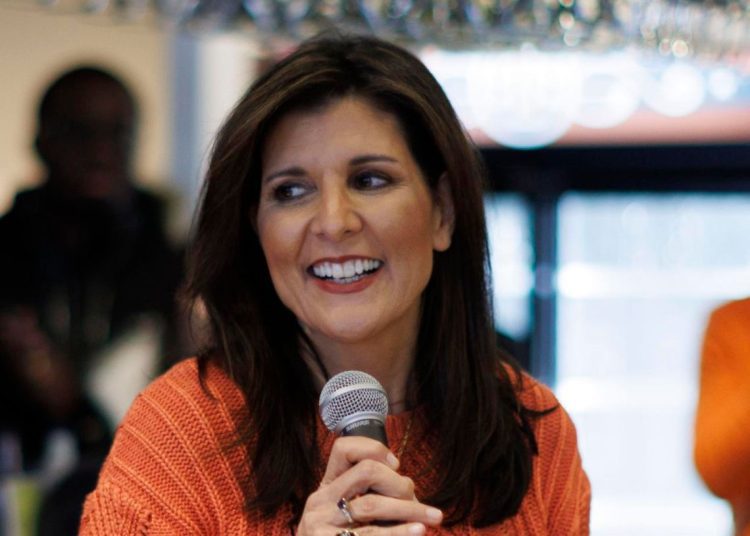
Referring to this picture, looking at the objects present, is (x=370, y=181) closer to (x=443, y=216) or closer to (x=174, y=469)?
(x=443, y=216)

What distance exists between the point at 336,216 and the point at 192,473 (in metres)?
0.42

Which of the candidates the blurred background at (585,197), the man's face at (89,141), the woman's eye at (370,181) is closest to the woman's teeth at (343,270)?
the woman's eye at (370,181)

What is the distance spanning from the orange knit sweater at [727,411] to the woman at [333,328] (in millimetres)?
246

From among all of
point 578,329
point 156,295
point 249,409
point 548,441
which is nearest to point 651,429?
point 578,329

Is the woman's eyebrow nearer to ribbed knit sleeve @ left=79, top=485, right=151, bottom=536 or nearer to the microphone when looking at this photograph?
the microphone

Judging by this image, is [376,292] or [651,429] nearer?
[376,292]

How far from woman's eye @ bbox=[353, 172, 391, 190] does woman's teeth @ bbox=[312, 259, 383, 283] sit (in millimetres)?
110

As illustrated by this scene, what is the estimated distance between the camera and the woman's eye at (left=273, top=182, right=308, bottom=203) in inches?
71.2

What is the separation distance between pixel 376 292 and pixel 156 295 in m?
2.59

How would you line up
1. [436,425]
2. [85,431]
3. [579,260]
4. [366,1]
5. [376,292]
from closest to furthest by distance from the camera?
[376,292]
[436,425]
[366,1]
[85,431]
[579,260]

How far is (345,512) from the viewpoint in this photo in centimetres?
146

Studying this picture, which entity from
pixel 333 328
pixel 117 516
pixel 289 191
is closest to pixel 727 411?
pixel 333 328

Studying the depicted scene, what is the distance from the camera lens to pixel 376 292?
1.79m

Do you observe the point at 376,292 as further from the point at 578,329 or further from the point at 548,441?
the point at 578,329
